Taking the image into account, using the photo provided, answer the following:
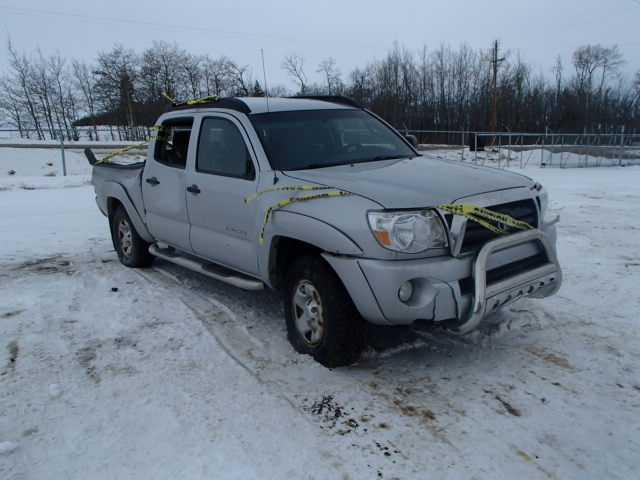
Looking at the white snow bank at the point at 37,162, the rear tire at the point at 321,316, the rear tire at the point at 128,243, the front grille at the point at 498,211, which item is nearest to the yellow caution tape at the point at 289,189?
the rear tire at the point at 321,316

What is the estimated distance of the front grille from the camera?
131 inches

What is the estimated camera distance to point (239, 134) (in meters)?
4.42

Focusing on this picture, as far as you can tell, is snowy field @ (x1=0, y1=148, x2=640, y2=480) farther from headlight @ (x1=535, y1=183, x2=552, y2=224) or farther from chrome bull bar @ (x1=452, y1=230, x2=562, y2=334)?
headlight @ (x1=535, y1=183, x2=552, y2=224)

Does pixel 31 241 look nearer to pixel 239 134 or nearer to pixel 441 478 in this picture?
pixel 239 134

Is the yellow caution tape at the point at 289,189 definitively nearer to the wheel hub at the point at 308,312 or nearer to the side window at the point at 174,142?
the wheel hub at the point at 308,312

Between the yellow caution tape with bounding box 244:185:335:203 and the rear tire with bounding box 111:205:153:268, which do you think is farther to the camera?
the rear tire with bounding box 111:205:153:268

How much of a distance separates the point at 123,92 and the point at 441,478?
43.6 m

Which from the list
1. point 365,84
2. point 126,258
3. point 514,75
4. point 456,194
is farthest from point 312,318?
point 514,75

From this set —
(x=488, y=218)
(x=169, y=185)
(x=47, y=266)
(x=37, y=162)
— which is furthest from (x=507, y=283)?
(x=37, y=162)

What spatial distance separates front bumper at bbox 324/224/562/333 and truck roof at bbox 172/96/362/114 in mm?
1857

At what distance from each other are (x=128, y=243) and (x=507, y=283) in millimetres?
4778

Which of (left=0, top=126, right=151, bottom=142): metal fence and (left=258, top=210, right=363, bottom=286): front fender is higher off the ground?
(left=0, top=126, right=151, bottom=142): metal fence

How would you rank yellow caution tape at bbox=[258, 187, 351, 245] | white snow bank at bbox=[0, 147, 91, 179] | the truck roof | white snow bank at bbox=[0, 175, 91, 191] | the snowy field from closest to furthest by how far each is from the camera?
the snowy field
yellow caution tape at bbox=[258, 187, 351, 245]
the truck roof
white snow bank at bbox=[0, 175, 91, 191]
white snow bank at bbox=[0, 147, 91, 179]

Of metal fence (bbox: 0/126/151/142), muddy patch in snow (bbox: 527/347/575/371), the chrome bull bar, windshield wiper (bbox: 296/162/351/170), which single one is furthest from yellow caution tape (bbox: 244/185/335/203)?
metal fence (bbox: 0/126/151/142)
